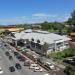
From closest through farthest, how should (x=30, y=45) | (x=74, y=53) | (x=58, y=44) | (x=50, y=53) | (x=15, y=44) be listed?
1. (x=74, y=53)
2. (x=50, y=53)
3. (x=58, y=44)
4. (x=30, y=45)
5. (x=15, y=44)

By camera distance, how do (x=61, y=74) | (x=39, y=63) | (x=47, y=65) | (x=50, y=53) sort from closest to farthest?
(x=61, y=74), (x=47, y=65), (x=39, y=63), (x=50, y=53)

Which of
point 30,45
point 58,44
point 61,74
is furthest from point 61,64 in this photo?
point 30,45

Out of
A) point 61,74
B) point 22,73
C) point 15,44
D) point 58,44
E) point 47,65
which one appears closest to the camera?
point 61,74

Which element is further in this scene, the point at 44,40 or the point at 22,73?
the point at 44,40

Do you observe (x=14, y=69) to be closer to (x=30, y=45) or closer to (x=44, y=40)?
(x=44, y=40)

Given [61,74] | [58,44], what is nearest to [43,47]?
[58,44]

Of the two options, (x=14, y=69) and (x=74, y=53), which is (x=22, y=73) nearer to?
(x=14, y=69)

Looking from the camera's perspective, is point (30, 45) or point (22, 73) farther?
point (30, 45)

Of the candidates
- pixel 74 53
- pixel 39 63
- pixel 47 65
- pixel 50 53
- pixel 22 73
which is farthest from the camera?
pixel 50 53
